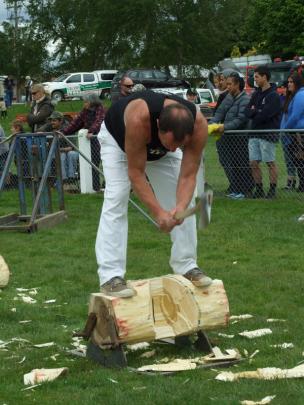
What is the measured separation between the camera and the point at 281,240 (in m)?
9.51

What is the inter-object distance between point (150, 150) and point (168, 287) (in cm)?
91

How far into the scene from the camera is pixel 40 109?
550 inches

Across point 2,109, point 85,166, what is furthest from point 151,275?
point 2,109

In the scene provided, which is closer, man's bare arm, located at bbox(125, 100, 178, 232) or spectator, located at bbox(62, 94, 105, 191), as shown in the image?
man's bare arm, located at bbox(125, 100, 178, 232)

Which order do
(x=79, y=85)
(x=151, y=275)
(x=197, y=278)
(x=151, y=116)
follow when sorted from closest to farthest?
(x=151, y=116) < (x=197, y=278) < (x=151, y=275) < (x=79, y=85)

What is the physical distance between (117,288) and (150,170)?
2.91ft

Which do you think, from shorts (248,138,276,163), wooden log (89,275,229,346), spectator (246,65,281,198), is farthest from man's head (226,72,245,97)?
wooden log (89,275,229,346)

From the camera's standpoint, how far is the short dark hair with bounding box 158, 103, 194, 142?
508cm

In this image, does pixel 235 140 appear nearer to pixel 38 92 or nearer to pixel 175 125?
pixel 38 92

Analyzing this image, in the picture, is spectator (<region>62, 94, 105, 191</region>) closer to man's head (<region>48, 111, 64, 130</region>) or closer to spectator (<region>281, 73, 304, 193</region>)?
man's head (<region>48, 111, 64, 130</region>)

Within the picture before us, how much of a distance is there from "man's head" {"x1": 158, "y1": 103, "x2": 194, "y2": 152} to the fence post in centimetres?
835

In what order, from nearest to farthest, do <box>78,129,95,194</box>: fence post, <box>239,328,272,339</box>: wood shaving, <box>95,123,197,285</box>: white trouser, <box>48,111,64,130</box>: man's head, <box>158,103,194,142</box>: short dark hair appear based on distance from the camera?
<box>158,103,194,142</box>: short dark hair < <box>95,123,197,285</box>: white trouser < <box>239,328,272,339</box>: wood shaving < <box>78,129,95,194</box>: fence post < <box>48,111,64,130</box>: man's head

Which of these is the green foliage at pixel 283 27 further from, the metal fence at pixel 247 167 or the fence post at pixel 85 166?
the metal fence at pixel 247 167

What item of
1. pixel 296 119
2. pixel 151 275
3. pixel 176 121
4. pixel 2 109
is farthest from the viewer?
pixel 2 109
